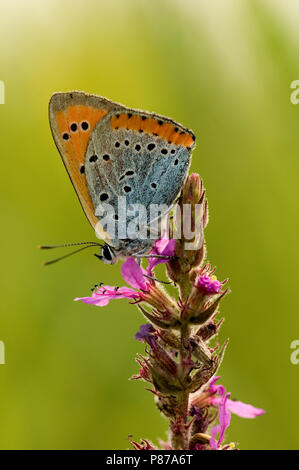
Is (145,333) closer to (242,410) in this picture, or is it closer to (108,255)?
(108,255)

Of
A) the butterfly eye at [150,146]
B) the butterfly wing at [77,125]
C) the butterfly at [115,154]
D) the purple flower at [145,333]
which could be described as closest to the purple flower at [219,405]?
the purple flower at [145,333]

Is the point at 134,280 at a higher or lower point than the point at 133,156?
lower

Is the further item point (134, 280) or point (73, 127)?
point (73, 127)

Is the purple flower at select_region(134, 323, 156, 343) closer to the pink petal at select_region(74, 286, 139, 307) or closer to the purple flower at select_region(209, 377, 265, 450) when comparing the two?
the pink petal at select_region(74, 286, 139, 307)

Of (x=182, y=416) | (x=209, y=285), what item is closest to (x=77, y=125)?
(x=209, y=285)

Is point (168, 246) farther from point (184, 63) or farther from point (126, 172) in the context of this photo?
point (184, 63)

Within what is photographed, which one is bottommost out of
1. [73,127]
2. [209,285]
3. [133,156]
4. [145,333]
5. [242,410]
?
[242,410]

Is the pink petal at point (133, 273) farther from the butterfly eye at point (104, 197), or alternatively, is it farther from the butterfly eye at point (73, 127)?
the butterfly eye at point (73, 127)
